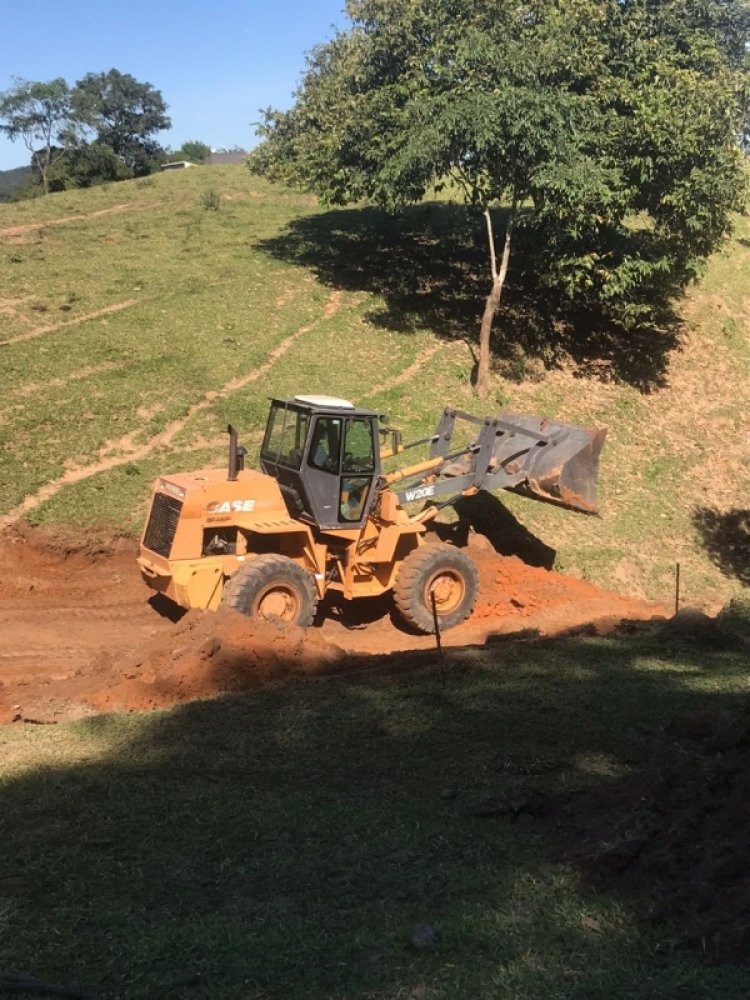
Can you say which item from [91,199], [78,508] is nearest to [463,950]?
[78,508]

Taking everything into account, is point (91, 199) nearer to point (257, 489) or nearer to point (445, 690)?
point (257, 489)

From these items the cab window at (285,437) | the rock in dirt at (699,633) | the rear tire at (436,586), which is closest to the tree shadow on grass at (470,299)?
the rear tire at (436,586)

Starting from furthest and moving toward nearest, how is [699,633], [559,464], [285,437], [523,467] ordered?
[523,467]
[559,464]
[285,437]
[699,633]

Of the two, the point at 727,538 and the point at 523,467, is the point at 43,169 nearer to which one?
the point at 727,538

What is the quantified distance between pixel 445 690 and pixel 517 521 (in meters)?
9.29

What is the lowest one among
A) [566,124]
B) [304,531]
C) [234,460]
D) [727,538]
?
[304,531]

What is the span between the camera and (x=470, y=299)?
31000mm

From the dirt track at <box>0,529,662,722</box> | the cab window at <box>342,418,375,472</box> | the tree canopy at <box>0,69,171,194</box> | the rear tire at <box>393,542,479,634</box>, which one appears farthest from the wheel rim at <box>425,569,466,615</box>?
the tree canopy at <box>0,69,171,194</box>

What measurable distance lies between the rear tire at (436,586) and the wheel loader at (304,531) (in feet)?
0.06

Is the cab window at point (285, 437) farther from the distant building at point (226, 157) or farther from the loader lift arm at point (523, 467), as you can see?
the distant building at point (226, 157)

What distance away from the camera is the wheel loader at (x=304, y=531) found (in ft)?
43.9

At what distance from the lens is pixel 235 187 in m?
51.7

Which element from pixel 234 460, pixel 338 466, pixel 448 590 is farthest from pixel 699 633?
pixel 234 460

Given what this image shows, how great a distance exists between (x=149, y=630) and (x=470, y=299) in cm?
1945
